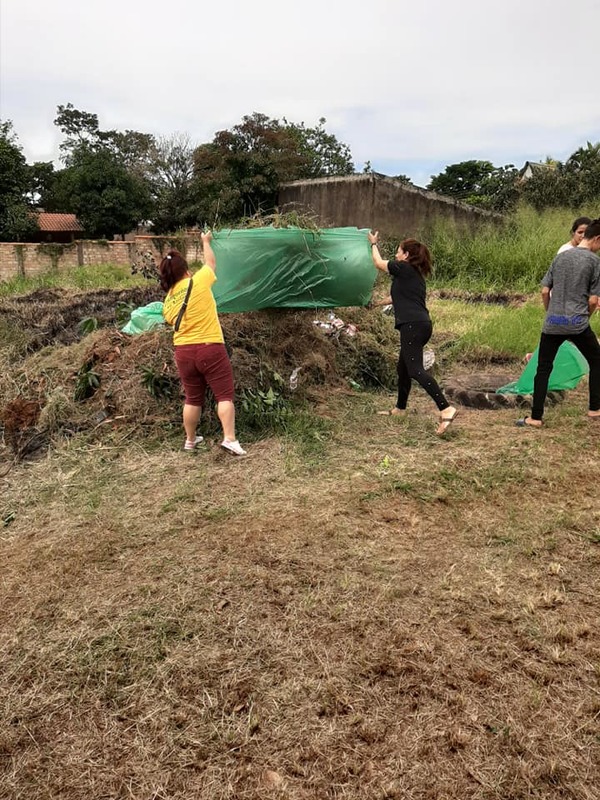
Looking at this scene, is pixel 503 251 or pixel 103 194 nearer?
pixel 503 251

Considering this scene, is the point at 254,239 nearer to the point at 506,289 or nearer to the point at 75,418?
the point at 75,418

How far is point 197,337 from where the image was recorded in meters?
3.73

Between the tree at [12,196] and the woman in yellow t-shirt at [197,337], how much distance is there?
2181 cm

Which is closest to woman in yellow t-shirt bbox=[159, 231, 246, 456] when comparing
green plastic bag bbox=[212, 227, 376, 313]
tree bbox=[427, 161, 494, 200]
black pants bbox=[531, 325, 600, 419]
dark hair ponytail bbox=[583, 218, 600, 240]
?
green plastic bag bbox=[212, 227, 376, 313]

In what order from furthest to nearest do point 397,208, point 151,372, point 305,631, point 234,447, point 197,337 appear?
point 397,208
point 151,372
point 234,447
point 197,337
point 305,631

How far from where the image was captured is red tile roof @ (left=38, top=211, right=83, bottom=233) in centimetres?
2777

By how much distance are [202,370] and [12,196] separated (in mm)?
22949

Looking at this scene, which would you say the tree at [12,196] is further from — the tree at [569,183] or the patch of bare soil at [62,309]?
the tree at [569,183]

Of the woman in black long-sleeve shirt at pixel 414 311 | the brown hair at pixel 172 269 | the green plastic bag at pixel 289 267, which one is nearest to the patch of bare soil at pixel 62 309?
the green plastic bag at pixel 289 267

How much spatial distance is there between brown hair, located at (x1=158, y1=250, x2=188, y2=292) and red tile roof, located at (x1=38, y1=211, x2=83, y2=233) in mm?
26966

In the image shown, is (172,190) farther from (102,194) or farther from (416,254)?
(416,254)

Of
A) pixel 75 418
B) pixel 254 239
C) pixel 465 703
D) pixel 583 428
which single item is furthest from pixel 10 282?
pixel 465 703

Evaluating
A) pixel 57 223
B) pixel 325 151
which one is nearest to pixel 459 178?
pixel 325 151

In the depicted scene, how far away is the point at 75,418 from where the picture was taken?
446 centimetres
